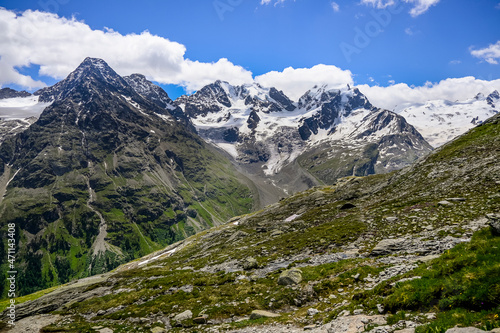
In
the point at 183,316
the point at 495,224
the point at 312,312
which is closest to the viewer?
the point at 495,224

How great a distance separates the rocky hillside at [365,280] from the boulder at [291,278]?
101 millimetres

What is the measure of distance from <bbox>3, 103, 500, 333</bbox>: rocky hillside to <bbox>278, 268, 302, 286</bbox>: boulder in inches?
4.0

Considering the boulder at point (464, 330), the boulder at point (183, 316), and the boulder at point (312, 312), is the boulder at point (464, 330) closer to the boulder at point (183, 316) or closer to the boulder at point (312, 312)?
the boulder at point (312, 312)

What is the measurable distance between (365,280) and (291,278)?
295 inches

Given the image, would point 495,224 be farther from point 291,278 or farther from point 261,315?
point 261,315

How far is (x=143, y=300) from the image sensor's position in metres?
34.4

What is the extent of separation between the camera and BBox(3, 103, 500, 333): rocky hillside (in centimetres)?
1331

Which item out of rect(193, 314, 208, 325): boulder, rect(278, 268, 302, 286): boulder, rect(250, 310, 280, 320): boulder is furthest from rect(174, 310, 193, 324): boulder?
rect(278, 268, 302, 286): boulder

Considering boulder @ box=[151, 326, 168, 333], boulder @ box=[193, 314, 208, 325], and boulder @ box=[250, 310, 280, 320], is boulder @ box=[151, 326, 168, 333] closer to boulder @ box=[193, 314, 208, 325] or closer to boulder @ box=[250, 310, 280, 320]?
boulder @ box=[193, 314, 208, 325]

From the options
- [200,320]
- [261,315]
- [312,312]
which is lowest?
[200,320]

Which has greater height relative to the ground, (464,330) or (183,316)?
(464,330)

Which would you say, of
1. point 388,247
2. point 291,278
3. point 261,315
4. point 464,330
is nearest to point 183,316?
point 261,315

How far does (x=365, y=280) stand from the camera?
2191cm

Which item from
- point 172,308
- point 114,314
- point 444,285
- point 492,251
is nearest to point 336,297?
point 444,285
